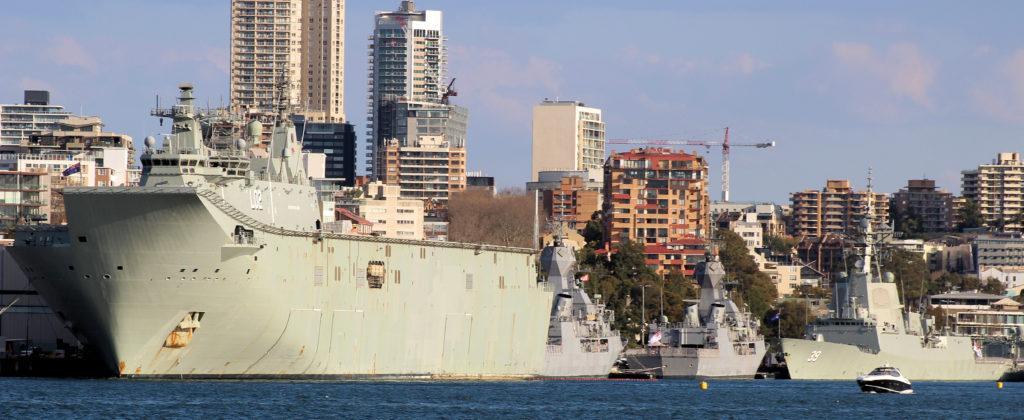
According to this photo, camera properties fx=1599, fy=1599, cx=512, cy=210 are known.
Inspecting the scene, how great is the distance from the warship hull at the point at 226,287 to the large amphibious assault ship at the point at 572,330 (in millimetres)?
17210

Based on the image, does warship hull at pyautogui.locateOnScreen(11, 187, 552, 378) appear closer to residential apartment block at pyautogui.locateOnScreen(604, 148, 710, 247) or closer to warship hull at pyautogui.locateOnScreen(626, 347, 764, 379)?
warship hull at pyautogui.locateOnScreen(626, 347, 764, 379)

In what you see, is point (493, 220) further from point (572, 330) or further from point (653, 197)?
point (572, 330)

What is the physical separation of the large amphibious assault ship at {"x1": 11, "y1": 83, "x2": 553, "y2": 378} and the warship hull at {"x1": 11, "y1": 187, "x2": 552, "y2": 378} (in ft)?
0.18

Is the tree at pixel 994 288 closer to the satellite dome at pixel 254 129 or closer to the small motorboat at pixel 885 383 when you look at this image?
the small motorboat at pixel 885 383

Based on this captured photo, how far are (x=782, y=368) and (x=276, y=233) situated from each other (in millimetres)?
57492

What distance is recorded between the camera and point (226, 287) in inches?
2461

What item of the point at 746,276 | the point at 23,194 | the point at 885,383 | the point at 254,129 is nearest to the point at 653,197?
the point at 746,276

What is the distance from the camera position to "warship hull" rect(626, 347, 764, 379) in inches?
4048

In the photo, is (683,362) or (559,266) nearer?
(559,266)

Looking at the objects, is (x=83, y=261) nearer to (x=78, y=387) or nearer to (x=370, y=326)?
(x=78, y=387)

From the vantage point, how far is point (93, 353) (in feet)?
217

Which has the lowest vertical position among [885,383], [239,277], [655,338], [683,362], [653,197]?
[683,362]

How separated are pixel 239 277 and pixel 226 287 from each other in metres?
0.64

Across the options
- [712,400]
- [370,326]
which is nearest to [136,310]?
[370,326]
